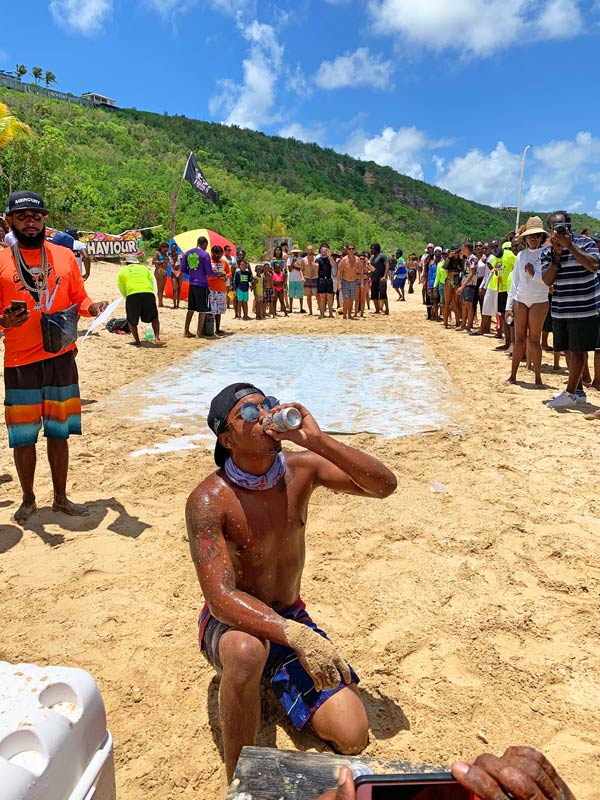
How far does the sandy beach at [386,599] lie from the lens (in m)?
2.11

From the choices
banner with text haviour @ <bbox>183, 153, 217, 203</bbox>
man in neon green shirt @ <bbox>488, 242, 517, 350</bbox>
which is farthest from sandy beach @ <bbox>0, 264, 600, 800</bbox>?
banner with text haviour @ <bbox>183, 153, 217, 203</bbox>

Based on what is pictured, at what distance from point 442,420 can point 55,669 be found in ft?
15.2

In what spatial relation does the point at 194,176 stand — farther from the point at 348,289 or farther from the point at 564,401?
the point at 564,401

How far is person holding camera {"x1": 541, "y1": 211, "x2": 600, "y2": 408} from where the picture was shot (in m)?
5.76

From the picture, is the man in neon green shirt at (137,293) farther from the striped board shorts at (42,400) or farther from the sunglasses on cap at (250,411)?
the sunglasses on cap at (250,411)

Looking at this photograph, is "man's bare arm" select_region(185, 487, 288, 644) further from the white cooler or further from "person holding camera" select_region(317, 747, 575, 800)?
"person holding camera" select_region(317, 747, 575, 800)

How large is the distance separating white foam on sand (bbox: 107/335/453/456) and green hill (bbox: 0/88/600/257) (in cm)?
1872

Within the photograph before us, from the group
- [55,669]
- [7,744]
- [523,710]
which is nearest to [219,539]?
[55,669]

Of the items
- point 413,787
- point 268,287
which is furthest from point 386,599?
point 268,287

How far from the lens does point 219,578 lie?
189 cm

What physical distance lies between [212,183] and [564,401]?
4041cm

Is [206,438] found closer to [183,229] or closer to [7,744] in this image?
[7,744]

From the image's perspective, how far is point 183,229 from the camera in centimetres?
3284

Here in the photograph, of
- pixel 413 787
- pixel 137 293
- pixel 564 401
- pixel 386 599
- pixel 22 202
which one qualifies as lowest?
pixel 386 599
